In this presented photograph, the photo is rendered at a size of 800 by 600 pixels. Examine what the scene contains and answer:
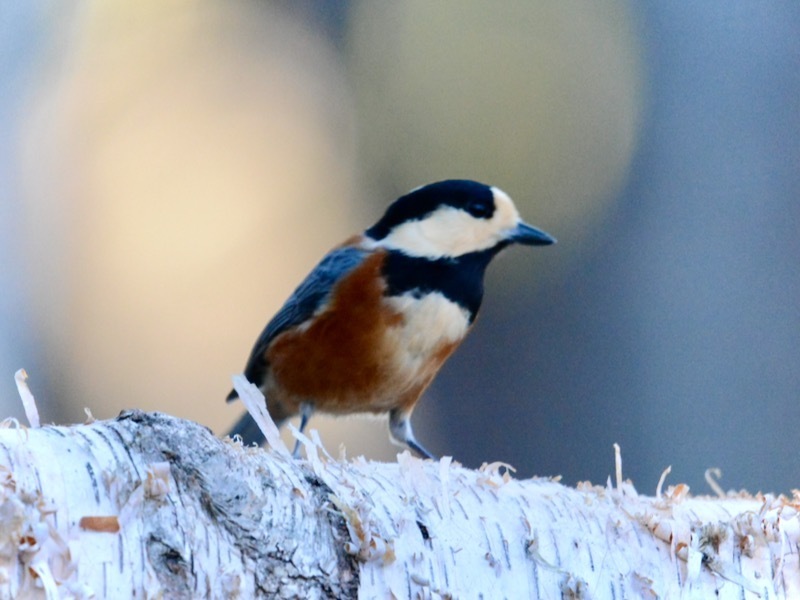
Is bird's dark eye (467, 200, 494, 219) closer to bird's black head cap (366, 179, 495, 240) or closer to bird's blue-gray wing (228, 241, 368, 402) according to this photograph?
bird's black head cap (366, 179, 495, 240)

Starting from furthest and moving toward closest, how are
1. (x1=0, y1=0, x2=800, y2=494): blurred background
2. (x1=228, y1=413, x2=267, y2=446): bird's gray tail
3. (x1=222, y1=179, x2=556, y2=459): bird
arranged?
(x1=0, y1=0, x2=800, y2=494): blurred background, (x1=228, y1=413, x2=267, y2=446): bird's gray tail, (x1=222, y1=179, x2=556, y2=459): bird

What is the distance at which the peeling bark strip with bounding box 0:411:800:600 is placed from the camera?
862 mm

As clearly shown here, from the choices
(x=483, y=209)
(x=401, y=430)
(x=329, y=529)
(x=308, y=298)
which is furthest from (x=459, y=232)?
(x=329, y=529)

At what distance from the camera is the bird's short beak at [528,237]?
2.40 m

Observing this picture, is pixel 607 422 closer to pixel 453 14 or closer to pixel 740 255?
pixel 740 255

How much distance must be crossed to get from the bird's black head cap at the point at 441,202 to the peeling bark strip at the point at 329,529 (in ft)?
4.13

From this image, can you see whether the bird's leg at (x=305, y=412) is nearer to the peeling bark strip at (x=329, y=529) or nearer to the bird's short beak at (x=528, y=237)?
the bird's short beak at (x=528, y=237)

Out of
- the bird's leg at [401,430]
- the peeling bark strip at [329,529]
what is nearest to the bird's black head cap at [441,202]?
the bird's leg at [401,430]

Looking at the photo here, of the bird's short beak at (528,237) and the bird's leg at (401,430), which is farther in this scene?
the bird's leg at (401,430)

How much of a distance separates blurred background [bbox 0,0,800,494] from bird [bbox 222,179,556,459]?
1.32 meters

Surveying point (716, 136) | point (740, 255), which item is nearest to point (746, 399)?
point (740, 255)

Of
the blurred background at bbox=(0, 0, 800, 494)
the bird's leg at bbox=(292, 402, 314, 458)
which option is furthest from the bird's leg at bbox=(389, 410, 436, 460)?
the blurred background at bbox=(0, 0, 800, 494)

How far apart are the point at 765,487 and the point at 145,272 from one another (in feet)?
11.2

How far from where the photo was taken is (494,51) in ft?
16.4
